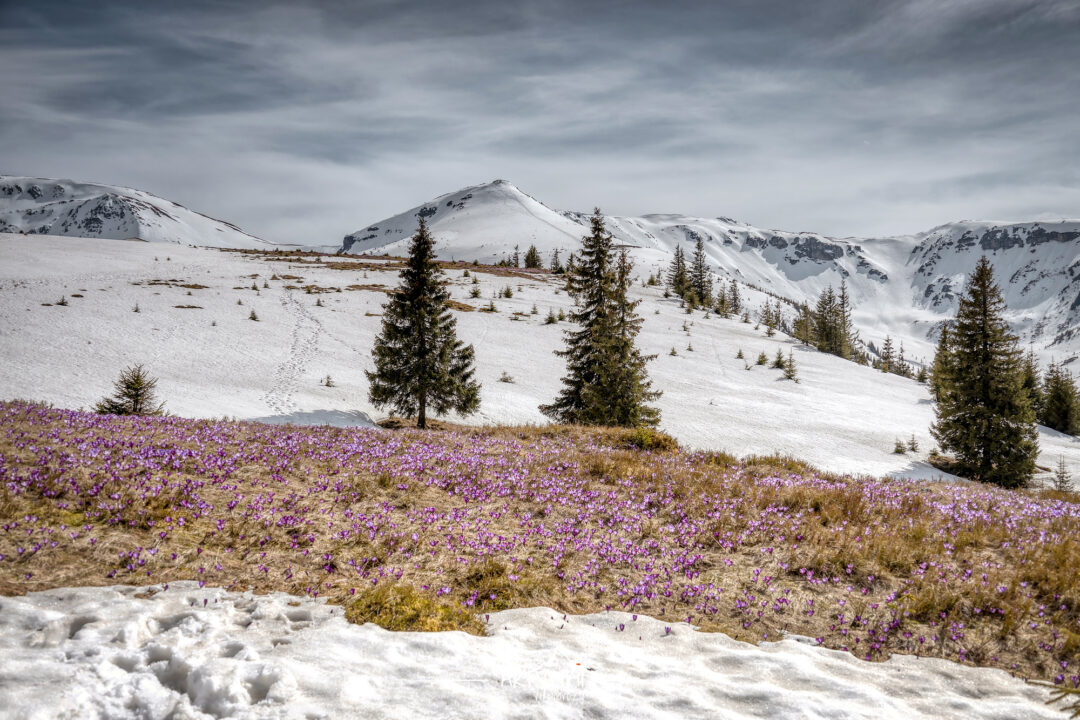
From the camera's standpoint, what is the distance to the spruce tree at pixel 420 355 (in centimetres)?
2209

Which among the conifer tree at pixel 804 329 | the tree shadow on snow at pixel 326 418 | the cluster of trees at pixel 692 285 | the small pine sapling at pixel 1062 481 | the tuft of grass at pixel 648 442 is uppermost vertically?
the cluster of trees at pixel 692 285

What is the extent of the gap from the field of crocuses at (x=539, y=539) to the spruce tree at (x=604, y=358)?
1052cm

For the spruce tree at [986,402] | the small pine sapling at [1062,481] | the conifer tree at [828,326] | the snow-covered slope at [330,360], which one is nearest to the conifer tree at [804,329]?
the conifer tree at [828,326]

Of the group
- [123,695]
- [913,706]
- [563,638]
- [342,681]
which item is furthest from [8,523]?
[913,706]

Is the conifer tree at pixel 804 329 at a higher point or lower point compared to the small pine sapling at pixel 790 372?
higher

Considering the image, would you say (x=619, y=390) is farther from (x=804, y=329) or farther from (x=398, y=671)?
(x=804, y=329)

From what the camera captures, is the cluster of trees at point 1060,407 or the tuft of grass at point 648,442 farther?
the cluster of trees at point 1060,407

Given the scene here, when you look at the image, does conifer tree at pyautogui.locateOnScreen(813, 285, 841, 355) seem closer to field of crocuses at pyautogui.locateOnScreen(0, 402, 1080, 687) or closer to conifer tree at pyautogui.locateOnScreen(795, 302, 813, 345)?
conifer tree at pyautogui.locateOnScreen(795, 302, 813, 345)

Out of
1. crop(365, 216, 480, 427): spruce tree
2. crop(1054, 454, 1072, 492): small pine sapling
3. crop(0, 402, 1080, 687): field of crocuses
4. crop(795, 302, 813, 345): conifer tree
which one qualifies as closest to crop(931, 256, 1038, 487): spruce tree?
crop(1054, 454, 1072, 492): small pine sapling

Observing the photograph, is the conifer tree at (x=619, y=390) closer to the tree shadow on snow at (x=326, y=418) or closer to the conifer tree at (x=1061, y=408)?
the tree shadow on snow at (x=326, y=418)

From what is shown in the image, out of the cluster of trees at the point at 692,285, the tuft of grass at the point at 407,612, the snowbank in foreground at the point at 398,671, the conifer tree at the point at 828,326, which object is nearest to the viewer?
the snowbank in foreground at the point at 398,671

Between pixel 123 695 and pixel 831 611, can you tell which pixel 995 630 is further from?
pixel 123 695

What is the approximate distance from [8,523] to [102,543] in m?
1.13

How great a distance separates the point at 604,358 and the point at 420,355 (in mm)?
8373
